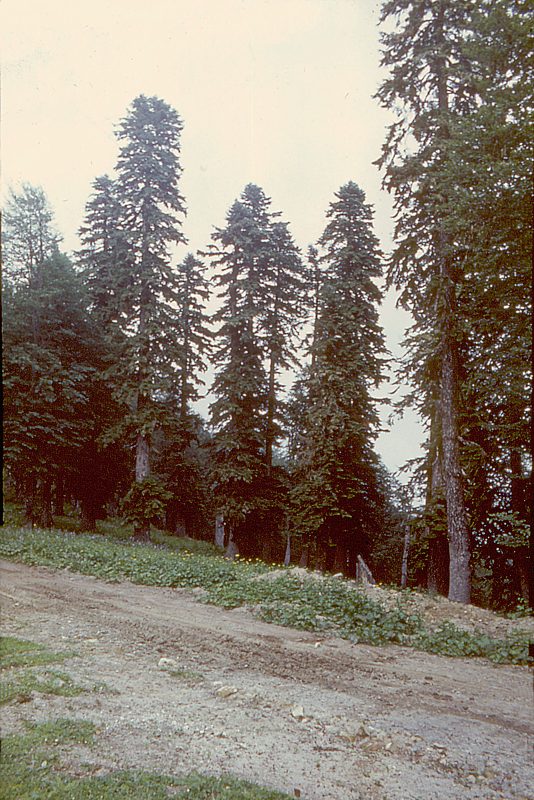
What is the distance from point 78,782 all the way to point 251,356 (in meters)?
21.7

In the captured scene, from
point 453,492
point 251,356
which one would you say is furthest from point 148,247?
point 453,492

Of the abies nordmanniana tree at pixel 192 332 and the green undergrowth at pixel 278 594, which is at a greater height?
the abies nordmanniana tree at pixel 192 332

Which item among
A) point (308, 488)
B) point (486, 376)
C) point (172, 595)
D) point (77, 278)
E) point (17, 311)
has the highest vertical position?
point (77, 278)

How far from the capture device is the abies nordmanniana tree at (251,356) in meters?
24.4

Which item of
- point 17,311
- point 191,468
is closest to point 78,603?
point 17,311

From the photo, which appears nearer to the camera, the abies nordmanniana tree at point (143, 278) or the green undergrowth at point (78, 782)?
the green undergrowth at point (78, 782)

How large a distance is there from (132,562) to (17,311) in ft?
24.5

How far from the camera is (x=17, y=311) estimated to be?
1295 cm

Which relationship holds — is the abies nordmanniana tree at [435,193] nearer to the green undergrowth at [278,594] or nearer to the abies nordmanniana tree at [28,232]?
the green undergrowth at [278,594]

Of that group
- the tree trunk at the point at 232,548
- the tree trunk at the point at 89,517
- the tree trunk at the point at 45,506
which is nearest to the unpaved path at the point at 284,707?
the tree trunk at the point at 45,506

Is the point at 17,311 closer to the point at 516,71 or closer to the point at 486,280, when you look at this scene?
the point at 486,280

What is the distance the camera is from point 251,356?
2538 centimetres

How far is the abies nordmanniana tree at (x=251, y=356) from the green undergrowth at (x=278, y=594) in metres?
7.15

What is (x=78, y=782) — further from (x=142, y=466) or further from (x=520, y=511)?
(x=142, y=466)
